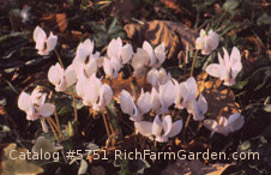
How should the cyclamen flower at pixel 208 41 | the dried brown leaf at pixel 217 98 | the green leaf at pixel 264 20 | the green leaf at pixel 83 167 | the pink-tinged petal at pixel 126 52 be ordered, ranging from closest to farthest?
the green leaf at pixel 83 167, the pink-tinged petal at pixel 126 52, the cyclamen flower at pixel 208 41, the dried brown leaf at pixel 217 98, the green leaf at pixel 264 20

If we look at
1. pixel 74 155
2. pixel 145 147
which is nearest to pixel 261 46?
pixel 145 147

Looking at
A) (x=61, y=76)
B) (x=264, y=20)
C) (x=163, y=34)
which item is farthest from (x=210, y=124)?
(x=264, y=20)

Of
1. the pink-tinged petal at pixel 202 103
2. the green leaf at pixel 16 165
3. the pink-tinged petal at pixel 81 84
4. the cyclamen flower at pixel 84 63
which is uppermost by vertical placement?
the cyclamen flower at pixel 84 63

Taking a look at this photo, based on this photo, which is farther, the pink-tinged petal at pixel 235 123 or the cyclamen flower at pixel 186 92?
the pink-tinged petal at pixel 235 123

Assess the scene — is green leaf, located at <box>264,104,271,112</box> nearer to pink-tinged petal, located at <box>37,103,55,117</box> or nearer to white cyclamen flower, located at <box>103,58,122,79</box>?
white cyclamen flower, located at <box>103,58,122,79</box>

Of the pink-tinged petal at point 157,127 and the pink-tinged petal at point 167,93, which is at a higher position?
the pink-tinged petal at point 167,93

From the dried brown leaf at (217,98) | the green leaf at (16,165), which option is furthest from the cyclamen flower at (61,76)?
the dried brown leaf at (217,98)

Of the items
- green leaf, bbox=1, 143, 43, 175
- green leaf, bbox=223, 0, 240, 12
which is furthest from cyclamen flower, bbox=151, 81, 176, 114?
green leaf, bbox=223, 0, 240, 12

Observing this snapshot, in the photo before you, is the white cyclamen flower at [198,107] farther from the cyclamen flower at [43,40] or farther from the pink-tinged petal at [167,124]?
the cyclamen flower at [43,40]

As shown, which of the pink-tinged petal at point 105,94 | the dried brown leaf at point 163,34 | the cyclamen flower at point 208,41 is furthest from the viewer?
the dried brown leaf at point 163,34

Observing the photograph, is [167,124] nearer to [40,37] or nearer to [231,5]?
[40,37]
